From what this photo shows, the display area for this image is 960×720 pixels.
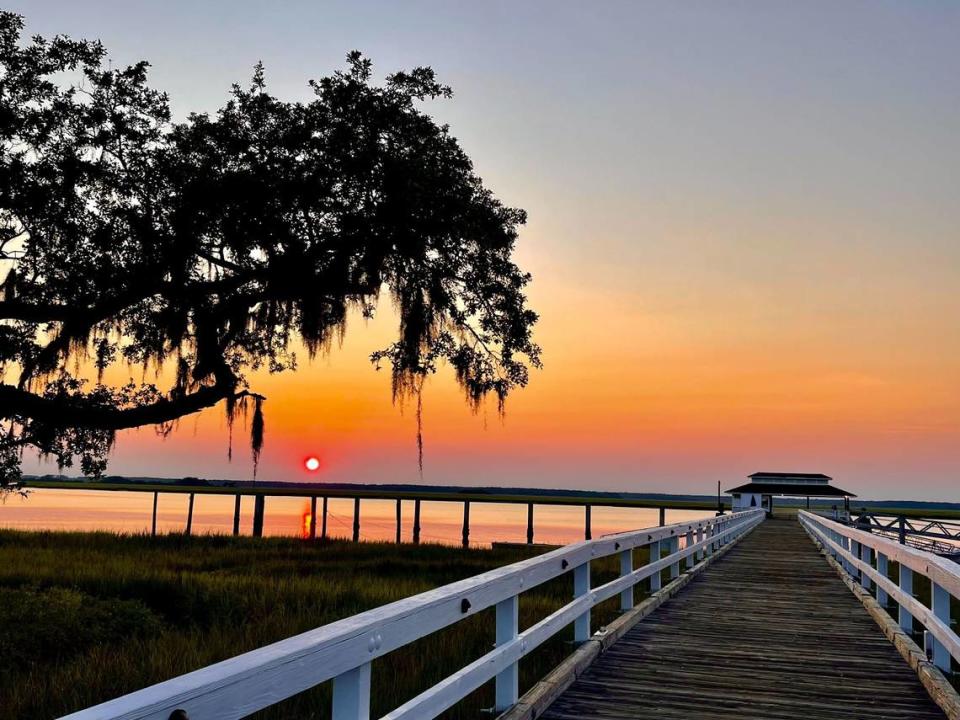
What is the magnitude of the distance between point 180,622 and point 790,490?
60.4 m

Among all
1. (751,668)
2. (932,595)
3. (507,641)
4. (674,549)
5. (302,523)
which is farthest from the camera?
(302,523)

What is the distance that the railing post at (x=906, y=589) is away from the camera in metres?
9.32

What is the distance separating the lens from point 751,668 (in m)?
8.61

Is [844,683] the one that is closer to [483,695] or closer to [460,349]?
[483,695]

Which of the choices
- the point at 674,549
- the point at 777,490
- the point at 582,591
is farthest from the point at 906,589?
the point at 777,490

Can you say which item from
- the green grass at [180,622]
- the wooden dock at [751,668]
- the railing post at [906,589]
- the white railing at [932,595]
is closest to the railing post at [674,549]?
the wooden dock at [751,668]

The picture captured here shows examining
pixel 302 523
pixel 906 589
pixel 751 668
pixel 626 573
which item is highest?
pixel 906 589

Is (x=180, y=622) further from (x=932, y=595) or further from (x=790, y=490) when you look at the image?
(x=790, y=490)

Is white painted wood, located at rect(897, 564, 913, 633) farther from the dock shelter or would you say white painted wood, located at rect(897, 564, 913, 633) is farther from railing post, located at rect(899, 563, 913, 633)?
the dock shelter

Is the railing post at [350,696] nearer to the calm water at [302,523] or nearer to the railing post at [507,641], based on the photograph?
the railing post at [507,641]

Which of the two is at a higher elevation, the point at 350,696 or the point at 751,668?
the point at 350,696

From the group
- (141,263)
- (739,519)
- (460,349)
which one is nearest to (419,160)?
(460,349)

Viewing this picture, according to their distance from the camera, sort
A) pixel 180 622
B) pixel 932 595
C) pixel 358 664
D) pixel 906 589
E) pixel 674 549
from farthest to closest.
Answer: pixel 180 622
pixel 674 549
pixel 906 589
pixel 932 595
pixel 358 664

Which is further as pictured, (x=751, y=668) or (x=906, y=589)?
(x=906, y=589)
